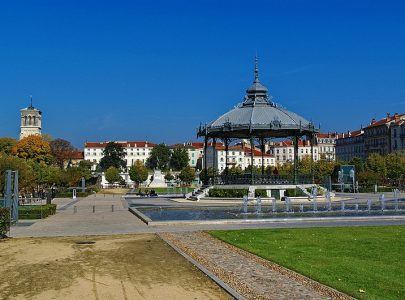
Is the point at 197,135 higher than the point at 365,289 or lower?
higher

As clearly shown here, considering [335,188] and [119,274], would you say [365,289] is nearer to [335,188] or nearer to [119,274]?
[119,274]

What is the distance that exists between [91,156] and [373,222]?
158944 millimetres

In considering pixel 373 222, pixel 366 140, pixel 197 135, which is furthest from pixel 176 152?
pixel 373 222

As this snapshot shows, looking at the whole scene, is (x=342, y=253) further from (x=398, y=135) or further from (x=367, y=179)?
(x=398, y=135)

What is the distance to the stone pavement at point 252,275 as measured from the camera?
9.40 m

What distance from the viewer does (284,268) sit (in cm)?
1174

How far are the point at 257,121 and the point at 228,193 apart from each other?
21.5ft

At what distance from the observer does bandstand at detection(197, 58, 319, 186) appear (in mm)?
43281

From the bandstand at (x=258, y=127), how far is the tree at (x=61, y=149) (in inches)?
3408

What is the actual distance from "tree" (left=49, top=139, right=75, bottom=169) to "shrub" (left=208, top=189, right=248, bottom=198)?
90282 millimetres

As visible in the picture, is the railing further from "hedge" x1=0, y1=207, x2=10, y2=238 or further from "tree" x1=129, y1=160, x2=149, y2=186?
"tree" x1=129, y1=160, x2=149, y2=186

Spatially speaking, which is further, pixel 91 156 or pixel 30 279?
pixel 91 156

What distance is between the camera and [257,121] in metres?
43.6

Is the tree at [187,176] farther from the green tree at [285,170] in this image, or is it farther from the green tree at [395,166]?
the green tree at [395,166]
